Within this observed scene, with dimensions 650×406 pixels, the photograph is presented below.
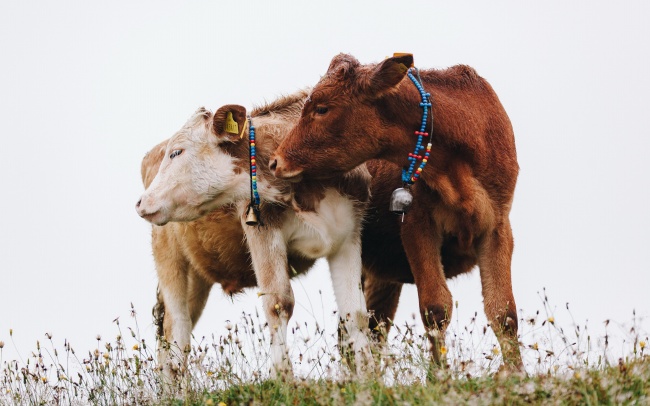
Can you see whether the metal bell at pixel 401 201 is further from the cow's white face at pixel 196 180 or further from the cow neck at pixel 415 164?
the cow's white face at pixel 196 180

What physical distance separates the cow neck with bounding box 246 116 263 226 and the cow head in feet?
1.19

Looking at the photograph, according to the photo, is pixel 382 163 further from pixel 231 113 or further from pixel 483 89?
pixel 231 113

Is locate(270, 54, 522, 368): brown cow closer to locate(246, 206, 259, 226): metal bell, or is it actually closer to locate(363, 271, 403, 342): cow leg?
locate(246, 206, 259, 226): metal bell

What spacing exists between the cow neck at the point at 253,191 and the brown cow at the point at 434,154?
0.39m

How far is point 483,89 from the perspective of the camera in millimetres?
8977

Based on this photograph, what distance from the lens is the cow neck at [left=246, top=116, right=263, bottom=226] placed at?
27.4 ft

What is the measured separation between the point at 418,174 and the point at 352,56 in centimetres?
119

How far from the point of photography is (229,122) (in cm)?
843

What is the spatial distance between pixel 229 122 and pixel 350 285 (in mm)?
1752

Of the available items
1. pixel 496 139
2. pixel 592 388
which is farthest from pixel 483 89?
pixel 592 388

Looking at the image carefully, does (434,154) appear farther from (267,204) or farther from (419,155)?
(267,204)

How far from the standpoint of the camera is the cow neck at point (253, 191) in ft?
27.4

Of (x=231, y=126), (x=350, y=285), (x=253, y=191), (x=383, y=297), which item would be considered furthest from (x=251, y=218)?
(x=383, y=297)

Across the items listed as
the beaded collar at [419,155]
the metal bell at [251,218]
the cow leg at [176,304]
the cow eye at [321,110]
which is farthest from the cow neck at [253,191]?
the cow leg at [176,304]
